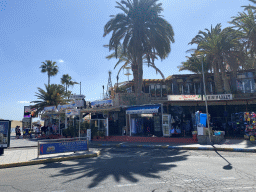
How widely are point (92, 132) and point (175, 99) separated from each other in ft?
32.6

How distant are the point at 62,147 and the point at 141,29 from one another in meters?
16.0

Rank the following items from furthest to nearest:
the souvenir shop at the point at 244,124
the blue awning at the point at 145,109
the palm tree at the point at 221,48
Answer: the palm tree at the point at 221,48 < the blue awning at the point at 145,109 < the souvenir shop at the point at 244,124

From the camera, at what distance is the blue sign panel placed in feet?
38.6

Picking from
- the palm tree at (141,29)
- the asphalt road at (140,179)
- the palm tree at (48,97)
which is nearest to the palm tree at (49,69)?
the palm tree at (48,97)

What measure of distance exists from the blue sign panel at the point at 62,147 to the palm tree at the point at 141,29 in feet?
41.0

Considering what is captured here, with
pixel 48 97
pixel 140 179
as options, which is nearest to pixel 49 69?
pixel 48 97

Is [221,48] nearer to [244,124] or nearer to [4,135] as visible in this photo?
[244,124]

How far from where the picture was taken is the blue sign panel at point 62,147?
11763mm

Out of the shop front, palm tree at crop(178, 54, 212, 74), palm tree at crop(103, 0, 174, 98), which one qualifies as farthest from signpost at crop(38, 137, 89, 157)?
palm tree at crop(178, 54, 212, 74)

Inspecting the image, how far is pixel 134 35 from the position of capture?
74.8ft

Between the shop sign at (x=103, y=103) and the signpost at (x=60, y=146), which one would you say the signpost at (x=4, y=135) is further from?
the shop sign at (x=103, y=103)

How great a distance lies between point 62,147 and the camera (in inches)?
483

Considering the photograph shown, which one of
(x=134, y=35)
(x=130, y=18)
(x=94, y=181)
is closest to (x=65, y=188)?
(x=94, y=181)

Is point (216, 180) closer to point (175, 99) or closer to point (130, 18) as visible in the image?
point (175, 99)
